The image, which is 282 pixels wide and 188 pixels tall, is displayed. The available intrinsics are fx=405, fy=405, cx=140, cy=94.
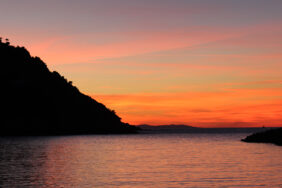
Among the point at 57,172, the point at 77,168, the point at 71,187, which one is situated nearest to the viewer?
the point at 71,187

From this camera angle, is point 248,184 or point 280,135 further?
point 280,135

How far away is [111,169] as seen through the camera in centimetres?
6091

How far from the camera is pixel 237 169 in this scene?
5956 centimetres

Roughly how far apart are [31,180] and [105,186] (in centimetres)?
1075

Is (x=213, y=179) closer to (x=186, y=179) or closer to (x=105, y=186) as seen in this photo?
(x=186, y=179)

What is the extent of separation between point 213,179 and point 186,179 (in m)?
3.26

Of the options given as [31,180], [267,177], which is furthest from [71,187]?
[267,177]

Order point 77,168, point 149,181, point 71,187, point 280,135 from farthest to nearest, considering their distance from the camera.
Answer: point 280,135 → point 77,168 → point 149,181 → point 71,187

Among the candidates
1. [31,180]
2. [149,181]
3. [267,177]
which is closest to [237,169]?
[267,177]

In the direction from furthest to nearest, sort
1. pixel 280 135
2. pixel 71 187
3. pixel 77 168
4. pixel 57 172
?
pixel 280 135 < pixel 77 168 < pixel 57 172 < pixel 71 187

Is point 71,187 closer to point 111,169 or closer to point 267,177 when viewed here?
point 111,169

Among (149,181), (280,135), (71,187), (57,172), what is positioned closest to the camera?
(71,187)

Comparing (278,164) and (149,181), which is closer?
(149,181)

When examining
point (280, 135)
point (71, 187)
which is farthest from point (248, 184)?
point (280, 135)
